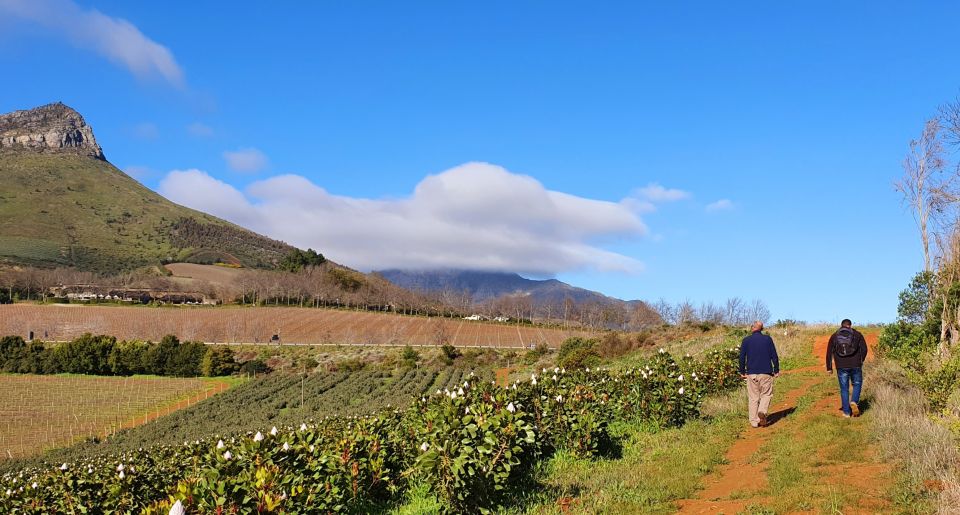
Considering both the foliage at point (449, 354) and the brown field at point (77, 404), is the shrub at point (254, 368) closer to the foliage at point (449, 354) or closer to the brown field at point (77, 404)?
the brown field at point (77, 404)

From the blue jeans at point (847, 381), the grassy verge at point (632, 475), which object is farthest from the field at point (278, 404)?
the blue jeans at point (847, 381)

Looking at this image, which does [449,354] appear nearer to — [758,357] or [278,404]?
[278,404]

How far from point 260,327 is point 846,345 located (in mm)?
79243

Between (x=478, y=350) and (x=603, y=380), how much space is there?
2086 inches

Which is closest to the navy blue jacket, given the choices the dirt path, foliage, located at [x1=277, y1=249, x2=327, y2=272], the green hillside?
the dirt path

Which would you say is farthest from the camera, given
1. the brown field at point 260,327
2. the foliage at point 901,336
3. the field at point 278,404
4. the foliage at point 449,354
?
the brown field at point 260,327

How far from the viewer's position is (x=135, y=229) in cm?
18188

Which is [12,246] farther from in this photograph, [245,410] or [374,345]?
[245,410]

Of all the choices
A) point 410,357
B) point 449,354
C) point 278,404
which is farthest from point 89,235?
point 278,404

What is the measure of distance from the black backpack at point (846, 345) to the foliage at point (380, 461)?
3064mm

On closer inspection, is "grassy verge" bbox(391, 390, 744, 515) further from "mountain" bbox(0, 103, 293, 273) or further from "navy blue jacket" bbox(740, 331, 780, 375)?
"mountain" bbox(0, 103, 293, 273)

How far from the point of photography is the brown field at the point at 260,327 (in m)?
75.8

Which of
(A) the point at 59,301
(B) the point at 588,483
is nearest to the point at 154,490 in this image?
(B) the point at 588,483

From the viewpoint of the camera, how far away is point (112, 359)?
2282 inches
